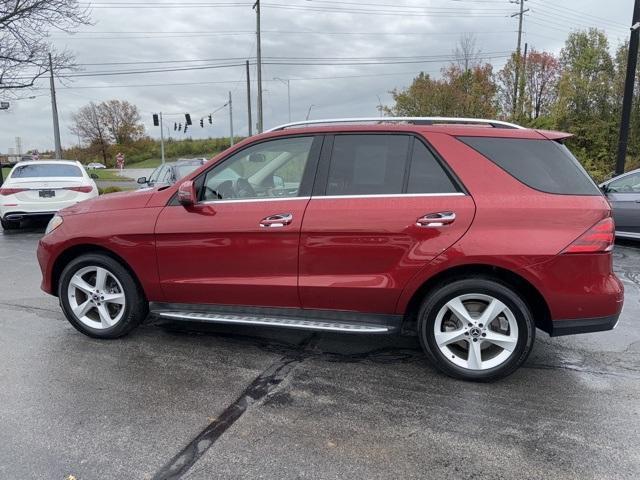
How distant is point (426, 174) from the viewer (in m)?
3.62

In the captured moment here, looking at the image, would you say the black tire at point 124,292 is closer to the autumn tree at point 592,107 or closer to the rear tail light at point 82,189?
the rear tail light at point 82,189

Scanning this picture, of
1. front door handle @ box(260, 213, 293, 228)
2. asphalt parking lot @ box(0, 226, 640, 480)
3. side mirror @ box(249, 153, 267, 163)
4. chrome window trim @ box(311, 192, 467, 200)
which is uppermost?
side mirror @ box(249, 153, 267, 163)

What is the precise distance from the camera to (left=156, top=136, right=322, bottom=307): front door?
3.78 meters

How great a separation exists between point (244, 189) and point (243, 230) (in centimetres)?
39

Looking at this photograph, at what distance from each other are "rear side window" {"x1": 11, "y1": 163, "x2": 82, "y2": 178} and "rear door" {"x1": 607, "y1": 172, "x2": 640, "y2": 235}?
10630 mm

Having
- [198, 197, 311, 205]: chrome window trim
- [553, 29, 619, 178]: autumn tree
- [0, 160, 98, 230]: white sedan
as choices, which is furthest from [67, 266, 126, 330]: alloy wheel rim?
[553, 29, 619, 178]: autumn tree

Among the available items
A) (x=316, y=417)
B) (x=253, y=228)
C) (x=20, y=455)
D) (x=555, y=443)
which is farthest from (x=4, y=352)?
(x=555, y=443)

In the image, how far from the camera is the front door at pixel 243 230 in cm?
378

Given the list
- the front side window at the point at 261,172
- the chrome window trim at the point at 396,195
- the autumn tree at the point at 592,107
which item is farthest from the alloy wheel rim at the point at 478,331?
the autumn tree at the point at 592,107

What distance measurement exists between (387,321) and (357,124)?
1.52 meters

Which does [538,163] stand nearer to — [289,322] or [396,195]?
[396,195]

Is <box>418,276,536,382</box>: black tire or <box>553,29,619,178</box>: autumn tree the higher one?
<box>553,29,619,178</box>: autumn tree

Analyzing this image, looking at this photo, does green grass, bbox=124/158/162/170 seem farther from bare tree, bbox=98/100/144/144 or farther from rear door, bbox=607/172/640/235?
rear door, bbox=607/172/640/235

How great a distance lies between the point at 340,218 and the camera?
362 cm
